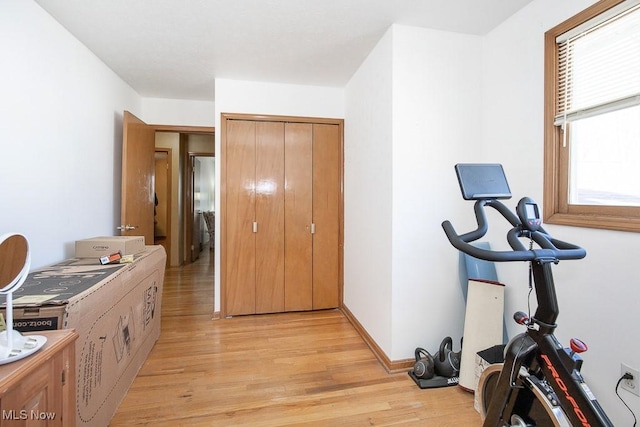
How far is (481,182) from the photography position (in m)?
1.18

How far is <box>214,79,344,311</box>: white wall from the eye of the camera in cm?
309

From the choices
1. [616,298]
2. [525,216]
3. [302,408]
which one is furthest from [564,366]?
[302,408]

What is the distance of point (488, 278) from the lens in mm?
2168

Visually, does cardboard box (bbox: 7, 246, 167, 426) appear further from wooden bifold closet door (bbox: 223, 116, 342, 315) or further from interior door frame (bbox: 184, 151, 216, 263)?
interior door frame (bbox: 184, 151, 216, 263)

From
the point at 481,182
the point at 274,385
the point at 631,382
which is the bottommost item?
the point at 274,385

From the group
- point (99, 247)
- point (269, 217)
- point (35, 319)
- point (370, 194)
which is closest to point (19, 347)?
point (35, 319)

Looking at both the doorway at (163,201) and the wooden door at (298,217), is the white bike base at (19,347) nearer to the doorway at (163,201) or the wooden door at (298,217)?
the wooden door at (298,217)

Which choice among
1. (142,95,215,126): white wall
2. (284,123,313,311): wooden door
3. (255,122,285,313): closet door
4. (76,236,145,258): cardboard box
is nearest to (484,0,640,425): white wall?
(284,123,313,311): wooden door

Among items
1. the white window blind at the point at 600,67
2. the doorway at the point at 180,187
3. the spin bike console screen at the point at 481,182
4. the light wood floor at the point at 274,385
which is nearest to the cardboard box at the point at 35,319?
the light wood floor at the point at 274,385

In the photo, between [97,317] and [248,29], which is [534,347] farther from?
[248,29]

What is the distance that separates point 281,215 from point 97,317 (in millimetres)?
1978

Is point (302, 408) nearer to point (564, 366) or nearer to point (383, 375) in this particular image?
point (383, 375)

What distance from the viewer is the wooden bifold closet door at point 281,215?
10.3 feet

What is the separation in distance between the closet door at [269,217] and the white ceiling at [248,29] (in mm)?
680
